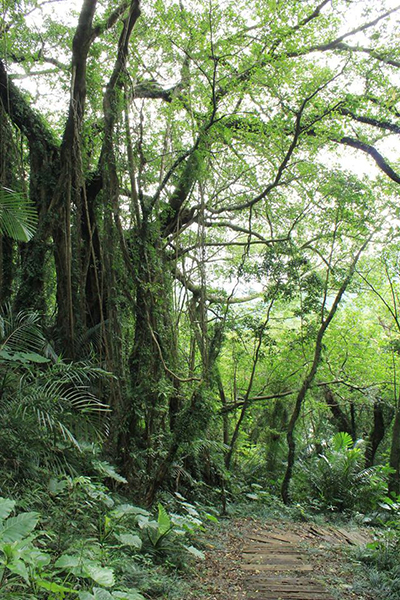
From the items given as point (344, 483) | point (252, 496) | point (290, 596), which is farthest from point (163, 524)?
point (344, 483)

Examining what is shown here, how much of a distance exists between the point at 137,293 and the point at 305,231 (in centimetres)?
375

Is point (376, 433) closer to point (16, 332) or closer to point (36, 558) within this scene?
point (16, 332)

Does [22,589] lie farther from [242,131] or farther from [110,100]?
[242,131]

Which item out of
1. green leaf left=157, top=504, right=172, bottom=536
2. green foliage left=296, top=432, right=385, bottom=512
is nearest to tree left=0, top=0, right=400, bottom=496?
green leaf left=157, top=504, right=172, bottom=536

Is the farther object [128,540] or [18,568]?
[128,540]

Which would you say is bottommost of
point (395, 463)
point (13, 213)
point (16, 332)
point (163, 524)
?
point (163, 524)

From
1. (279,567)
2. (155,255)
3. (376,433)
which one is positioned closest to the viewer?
(279,567)

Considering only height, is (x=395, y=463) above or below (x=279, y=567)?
above

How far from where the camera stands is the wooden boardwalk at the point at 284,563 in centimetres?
318

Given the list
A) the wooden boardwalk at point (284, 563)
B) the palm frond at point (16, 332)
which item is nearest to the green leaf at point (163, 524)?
the wooden boardwalk at point (284, 563)

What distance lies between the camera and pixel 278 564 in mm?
3809

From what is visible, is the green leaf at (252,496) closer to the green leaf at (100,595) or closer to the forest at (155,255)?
the forest at (155,255)

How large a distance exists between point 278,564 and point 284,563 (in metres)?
0.07

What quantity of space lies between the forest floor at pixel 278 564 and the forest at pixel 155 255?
165mm
